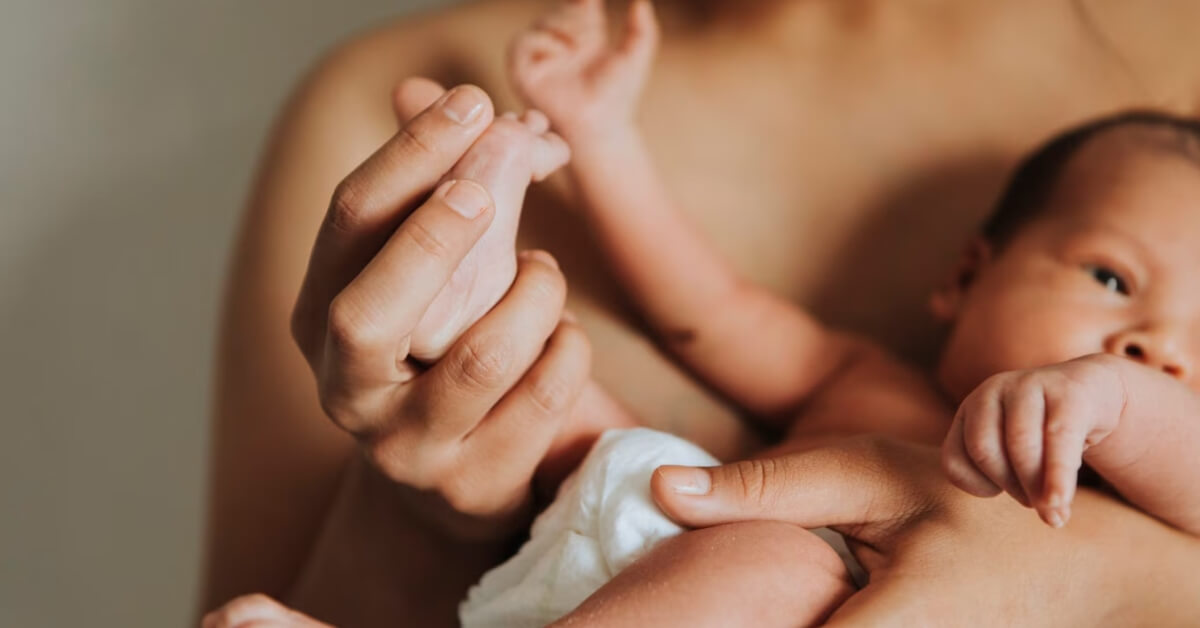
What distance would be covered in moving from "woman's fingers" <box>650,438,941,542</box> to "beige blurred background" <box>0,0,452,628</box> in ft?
3.10

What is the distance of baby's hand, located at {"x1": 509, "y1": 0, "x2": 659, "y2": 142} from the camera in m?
0.79

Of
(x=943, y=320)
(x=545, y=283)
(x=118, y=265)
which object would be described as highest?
(x=545, y=283)

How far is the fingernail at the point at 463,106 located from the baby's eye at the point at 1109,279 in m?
0.43

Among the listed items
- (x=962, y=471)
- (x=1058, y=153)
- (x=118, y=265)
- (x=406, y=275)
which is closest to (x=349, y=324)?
(x=406, y=275)

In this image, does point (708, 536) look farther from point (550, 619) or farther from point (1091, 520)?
point (1091, 520)

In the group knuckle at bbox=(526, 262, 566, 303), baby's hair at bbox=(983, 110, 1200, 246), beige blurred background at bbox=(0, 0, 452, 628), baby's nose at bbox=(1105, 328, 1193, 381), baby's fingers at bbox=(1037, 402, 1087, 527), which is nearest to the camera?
baby's fingers at bbox=(1037, 402, 1087, 527)

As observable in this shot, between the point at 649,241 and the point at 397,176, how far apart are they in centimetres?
30

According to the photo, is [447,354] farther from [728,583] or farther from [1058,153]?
[1058,153]

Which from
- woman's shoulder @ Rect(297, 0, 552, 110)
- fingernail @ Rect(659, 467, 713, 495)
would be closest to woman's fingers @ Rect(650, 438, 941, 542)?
fingernail @ Rect(659, 467, 713, 495)

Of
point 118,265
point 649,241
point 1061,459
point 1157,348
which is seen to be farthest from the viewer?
point 118,265

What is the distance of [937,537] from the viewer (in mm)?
551

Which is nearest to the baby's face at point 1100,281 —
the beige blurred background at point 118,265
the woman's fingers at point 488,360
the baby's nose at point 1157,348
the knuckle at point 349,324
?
the baby's nose at point 1157,348

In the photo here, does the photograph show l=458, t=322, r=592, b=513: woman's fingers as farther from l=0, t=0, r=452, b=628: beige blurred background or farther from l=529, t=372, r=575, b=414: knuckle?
l=0, t=0, r=452, b=628: beige blurred background

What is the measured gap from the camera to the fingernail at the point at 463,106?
54 cm
